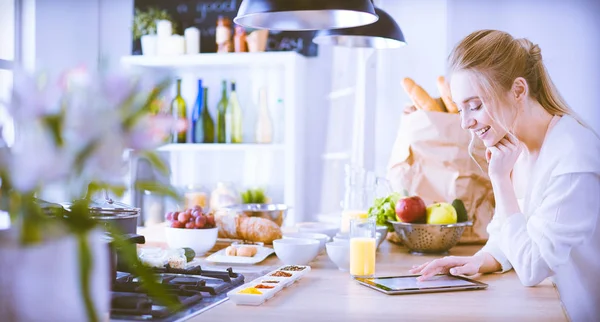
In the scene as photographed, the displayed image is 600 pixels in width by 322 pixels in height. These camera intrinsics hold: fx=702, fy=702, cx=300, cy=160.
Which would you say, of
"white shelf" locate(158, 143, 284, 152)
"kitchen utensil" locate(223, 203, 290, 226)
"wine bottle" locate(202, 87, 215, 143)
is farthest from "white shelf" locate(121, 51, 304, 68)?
"kitchen utensil" locate(223, 203, 290, 226)

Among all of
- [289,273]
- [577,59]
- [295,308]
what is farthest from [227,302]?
[577,59]

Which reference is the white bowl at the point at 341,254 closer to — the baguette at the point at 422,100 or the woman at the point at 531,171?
the woman at the point at 531,171

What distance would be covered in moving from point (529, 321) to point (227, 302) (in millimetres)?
591

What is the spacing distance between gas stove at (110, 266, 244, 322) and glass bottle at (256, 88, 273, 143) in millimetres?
2563

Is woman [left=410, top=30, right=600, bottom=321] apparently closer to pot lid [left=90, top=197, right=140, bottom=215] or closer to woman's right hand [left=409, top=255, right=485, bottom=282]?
woman's right hand [left=409, top=255, right=485, bottom=282]

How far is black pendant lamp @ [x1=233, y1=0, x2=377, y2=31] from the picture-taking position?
158 centimetres

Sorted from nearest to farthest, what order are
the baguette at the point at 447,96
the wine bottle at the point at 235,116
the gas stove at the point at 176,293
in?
the gas stove at the point at 176,293, the baguette at the point at 447,96, the wine bottle at the point at 235,116

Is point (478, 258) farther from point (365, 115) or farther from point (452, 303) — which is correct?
point (365, 115)

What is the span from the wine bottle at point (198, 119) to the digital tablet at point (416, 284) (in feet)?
9.08

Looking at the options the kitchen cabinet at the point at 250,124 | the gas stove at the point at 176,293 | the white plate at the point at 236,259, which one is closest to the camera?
the gas stove at the point at 176,293

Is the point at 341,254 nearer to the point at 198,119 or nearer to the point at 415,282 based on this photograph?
the point at 415,282

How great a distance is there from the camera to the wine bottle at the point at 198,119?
4316 millimetres

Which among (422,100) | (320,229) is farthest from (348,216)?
(422,100)

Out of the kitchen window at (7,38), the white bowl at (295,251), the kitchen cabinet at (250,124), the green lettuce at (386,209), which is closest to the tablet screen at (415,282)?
the white bowl at (295,251)
